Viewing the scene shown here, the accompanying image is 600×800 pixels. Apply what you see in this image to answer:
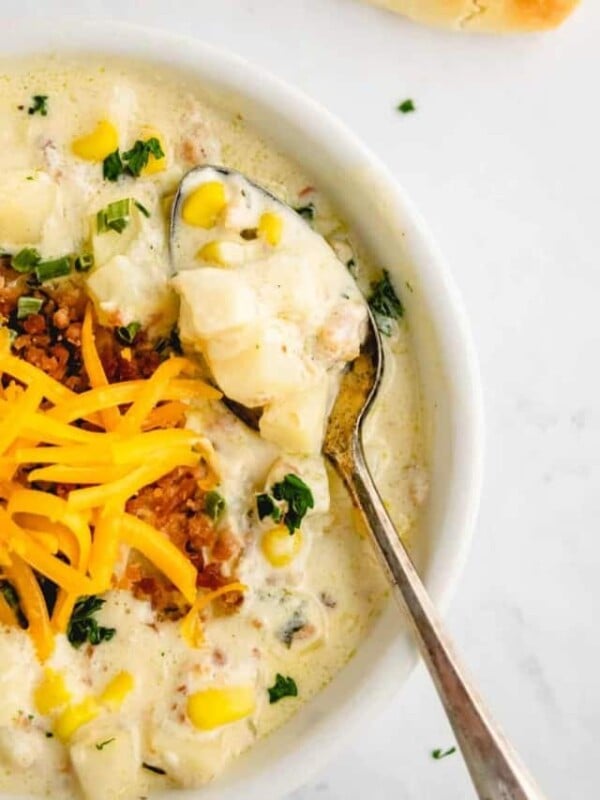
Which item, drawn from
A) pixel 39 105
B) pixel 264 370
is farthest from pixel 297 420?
pixel 39 105

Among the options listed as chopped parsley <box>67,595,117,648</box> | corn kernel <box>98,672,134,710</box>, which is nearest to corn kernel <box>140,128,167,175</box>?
chopped parsley <box>67,595,117,648</box>

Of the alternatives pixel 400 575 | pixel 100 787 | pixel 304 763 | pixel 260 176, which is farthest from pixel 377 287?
pixel 100 787

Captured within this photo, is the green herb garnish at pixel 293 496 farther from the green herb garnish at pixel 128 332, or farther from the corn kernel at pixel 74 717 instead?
the corn kernel at pixel 74 717

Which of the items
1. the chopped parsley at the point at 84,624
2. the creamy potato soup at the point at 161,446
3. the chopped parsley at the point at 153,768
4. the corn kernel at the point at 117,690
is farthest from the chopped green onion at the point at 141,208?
the chopped parsley at the point at 153,768

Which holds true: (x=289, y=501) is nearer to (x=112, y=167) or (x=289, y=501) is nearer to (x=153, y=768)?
(x=153, y=768)

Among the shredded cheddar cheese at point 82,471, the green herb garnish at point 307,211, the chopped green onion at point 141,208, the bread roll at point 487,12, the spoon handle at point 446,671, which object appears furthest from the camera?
the bread roll at point 487,12

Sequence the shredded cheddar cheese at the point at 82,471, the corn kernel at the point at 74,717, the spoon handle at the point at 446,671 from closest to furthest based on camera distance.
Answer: the spoon handle at the point at 446,671 → the shredded cheddar cheese at the point at 82,471 → the corn kernel at the point at 74,717

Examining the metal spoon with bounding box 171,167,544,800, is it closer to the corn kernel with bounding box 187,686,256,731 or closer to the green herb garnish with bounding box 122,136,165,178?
the green herb garnish with bounding box 122,136,165,178
